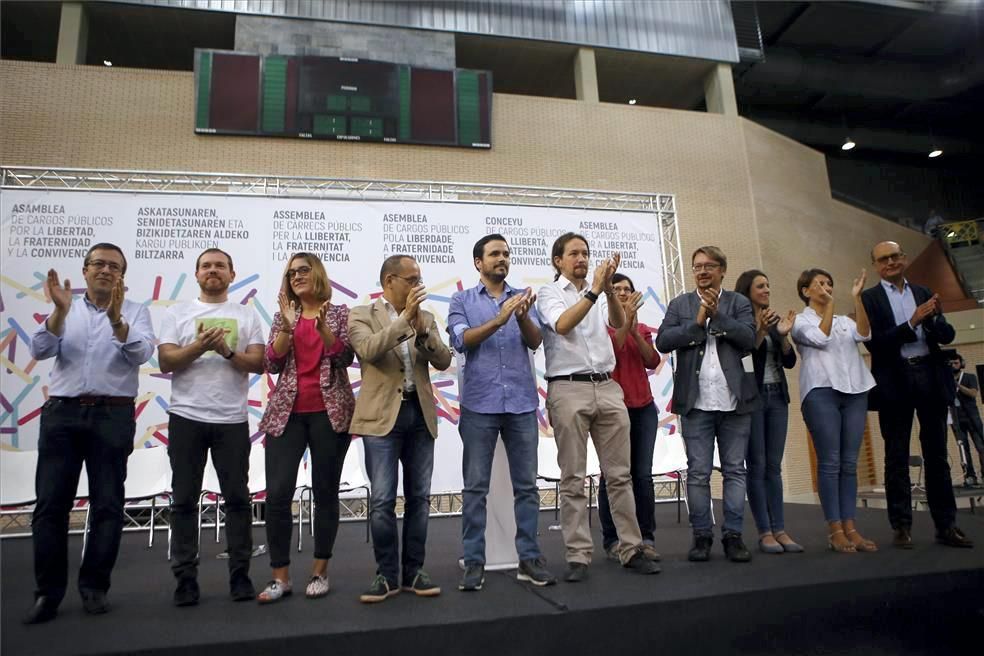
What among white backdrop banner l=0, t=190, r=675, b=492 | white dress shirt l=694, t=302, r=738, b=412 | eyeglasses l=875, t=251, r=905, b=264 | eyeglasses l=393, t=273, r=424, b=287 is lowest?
white dress shirt l=694, t=302, r=738, b=412

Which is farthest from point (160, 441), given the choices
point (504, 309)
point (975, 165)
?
point (975, 165)

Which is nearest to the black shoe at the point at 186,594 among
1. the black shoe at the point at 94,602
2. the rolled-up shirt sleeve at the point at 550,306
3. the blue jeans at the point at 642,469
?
the black shoe at the point at 94,602

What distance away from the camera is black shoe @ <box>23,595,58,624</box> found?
2.13m

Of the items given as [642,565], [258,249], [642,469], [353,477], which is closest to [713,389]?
[642,469]

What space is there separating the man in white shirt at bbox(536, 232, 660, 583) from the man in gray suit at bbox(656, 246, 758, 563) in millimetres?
Result: 385

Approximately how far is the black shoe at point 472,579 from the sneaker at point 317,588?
0.52m

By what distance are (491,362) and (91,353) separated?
60.7 inches

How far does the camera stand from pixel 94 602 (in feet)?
7.36

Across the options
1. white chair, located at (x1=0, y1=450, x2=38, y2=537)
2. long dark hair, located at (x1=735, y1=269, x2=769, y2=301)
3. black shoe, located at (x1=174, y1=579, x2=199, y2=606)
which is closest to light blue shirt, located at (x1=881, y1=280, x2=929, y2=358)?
long dark hair, located at (x1=735, y1=269, x2=769, y2=301)

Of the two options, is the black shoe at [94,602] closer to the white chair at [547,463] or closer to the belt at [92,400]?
the belt at [92,400]

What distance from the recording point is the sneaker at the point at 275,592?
2.29m

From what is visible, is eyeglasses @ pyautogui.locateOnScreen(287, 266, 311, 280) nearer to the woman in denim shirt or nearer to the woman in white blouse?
the woman in denim shirt

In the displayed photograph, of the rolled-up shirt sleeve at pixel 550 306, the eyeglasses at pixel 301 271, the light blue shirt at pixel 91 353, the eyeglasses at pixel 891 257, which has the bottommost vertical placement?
the light blue shirt at pixel 91 353

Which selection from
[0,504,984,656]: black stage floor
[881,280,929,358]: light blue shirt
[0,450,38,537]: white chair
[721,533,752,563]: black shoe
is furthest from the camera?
[0,450,38,537]: white chair
